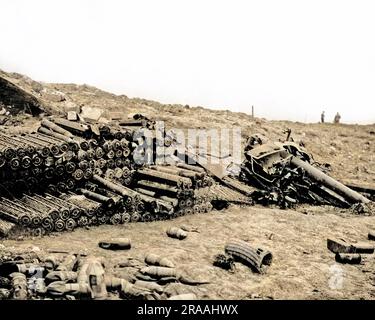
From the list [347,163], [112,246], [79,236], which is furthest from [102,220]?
[347,163]

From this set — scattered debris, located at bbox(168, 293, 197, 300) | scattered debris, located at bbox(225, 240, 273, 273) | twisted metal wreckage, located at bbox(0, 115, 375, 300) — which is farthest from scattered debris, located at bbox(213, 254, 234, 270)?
scattered debris, located at bbox(168, 293, 197, 300)

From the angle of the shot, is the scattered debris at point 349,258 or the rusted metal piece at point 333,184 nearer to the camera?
the scattered debris at point 349,258

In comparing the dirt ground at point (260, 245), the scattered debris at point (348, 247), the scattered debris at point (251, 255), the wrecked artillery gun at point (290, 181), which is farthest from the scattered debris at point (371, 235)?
the scattered debris at point (251, 255)

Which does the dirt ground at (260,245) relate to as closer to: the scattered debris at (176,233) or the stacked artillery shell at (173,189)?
the scattered debris at (176,233)

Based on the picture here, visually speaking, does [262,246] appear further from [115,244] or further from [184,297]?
[184,297]

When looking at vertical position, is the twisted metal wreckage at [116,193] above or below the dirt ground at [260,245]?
above

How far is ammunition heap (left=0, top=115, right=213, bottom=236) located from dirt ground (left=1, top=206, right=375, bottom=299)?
40 cm

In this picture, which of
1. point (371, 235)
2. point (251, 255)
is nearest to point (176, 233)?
point (251, 255)

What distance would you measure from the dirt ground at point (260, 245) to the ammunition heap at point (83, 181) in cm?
40

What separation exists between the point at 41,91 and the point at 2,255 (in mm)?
17859

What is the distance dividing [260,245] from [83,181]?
5358 millimetres

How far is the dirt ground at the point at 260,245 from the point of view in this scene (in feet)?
30.3

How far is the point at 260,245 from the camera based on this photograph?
11.7 m

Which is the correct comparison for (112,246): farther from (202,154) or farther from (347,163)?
(347,163)
